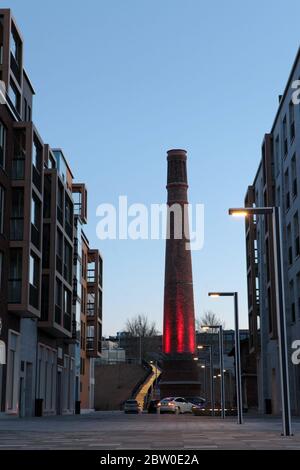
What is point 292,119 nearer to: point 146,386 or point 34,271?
point 34,271

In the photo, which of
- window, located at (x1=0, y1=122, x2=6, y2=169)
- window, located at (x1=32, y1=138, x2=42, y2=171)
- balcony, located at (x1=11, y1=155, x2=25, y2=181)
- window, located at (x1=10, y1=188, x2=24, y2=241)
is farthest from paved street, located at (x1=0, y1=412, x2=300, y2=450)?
window, located at (x1=32, y1=138, x2=42, y2=171)

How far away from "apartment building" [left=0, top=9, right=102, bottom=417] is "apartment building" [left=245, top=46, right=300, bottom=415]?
14.3m

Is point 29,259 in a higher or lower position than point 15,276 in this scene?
higher

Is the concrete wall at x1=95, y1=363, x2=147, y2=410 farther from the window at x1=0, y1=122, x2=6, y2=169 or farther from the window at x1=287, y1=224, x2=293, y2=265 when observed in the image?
the window at x1=0, y1=122, x2=6, y2=169

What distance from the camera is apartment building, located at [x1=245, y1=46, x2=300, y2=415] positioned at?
135 feet

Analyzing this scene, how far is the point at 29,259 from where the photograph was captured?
1423 inches

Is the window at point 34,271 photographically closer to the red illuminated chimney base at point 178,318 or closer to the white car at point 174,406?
the white car at point 174,406

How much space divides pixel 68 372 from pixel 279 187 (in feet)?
73.0

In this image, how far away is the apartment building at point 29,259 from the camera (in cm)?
3550

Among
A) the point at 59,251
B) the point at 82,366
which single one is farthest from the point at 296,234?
the point at 82,366

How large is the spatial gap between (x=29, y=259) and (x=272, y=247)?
58.8ft

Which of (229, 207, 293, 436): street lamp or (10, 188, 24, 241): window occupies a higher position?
(10, 188, 24, 241): window
